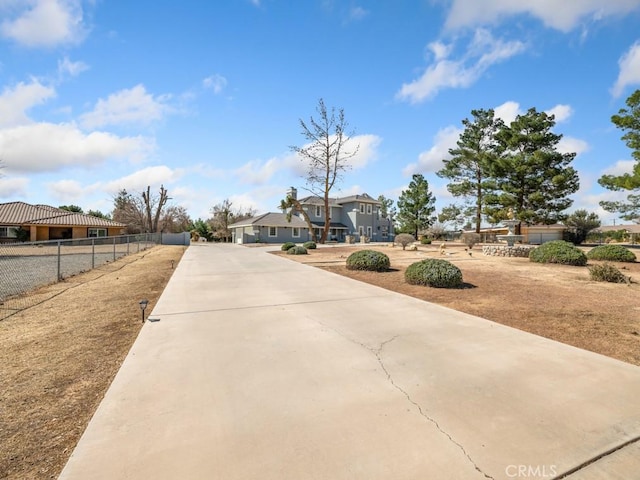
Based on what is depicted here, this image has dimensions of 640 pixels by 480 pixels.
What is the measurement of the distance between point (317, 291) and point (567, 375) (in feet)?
18.6

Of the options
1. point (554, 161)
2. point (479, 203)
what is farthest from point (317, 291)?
point (479, 203)

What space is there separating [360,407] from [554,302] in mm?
6783

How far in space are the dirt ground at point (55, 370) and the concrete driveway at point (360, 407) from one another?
0.68ft

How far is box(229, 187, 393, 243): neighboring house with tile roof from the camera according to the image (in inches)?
1651

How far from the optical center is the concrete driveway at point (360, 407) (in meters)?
2.22

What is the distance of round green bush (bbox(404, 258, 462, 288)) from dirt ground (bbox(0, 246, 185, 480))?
277 inches

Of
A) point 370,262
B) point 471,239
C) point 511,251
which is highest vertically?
point 471,239

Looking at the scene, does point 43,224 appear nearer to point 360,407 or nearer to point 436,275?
point 436,275

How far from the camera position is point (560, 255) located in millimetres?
14656

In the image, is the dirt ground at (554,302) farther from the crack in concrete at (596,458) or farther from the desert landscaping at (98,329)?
the crack in concrete at (596,458)

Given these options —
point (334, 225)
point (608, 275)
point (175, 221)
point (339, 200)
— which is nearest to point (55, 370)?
point (608, 275)

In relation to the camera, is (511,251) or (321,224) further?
(321,224)

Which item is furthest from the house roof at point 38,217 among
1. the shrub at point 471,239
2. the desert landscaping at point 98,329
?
the shrub at point 471,239

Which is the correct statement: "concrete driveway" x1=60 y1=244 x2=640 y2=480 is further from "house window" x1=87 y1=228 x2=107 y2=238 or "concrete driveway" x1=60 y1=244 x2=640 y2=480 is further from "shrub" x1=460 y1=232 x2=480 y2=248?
"house window" x1=87 y1=228 x2=107 y2=238
